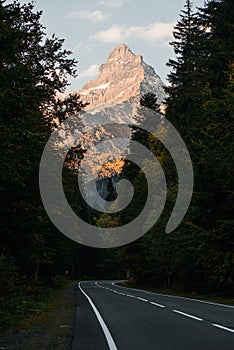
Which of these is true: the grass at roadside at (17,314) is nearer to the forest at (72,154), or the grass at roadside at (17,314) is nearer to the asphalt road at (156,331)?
the forest at (72,154)

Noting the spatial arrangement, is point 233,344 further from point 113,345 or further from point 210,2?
point 210,2

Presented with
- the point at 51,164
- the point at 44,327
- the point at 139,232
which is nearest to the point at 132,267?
the point at 139,232

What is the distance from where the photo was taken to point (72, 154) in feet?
82.5

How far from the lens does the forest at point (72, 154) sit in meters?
14.6

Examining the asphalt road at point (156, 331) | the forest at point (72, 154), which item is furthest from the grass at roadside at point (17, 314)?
the asphalt road at point (156, 331)

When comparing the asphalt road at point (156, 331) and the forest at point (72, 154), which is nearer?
the asphalt road at point (156, 331)

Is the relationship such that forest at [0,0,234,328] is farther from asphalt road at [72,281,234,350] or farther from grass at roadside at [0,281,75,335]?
asphalt road at [72,281,234,350]

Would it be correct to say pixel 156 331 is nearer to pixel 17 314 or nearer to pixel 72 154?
pixel 17 314

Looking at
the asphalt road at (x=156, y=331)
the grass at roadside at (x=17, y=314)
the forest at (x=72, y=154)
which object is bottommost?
the grass at roadside at (x=17, y=314)

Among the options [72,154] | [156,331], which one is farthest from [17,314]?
[72,154]

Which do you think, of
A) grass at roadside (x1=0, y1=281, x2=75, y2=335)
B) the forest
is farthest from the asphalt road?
the forest

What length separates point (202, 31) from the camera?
128ft

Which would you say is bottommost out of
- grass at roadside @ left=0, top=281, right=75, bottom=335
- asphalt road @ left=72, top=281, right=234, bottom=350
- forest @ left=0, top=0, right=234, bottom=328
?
grass at roadside @ left=0, top=281, right=75, bottom=335

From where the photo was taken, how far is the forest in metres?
14.6
